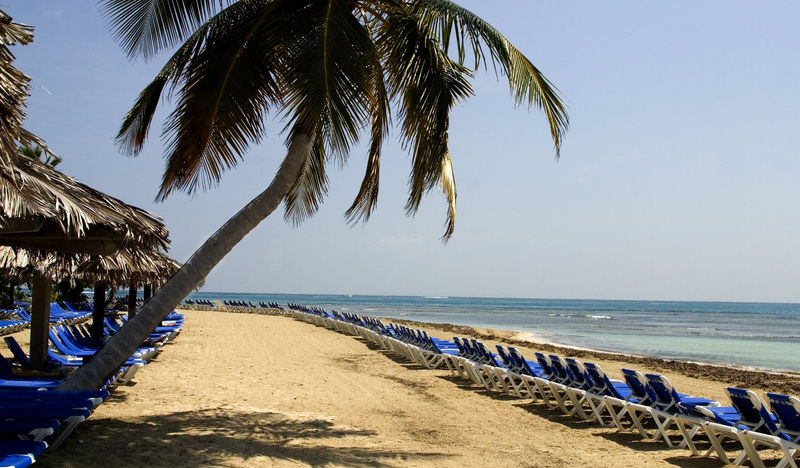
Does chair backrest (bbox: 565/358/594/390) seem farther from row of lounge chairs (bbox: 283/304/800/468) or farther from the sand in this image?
the sand

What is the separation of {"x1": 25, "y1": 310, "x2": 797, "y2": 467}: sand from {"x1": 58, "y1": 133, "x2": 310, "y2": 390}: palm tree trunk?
612 millimetres

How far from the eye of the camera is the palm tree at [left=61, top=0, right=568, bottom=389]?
6195mm

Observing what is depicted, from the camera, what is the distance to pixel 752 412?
5938mm

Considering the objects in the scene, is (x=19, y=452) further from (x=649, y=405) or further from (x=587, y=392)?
(x=649, y=405)

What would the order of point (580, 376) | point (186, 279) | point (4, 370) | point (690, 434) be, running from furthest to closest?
point (580, 376) < point (4, 370) < point (690, 434) < point (186, 279)

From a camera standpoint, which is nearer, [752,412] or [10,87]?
[10,87]

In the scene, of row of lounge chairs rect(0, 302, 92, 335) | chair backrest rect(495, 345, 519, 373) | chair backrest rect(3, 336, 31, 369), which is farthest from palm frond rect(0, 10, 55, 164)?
row of lounge chairs rect(0, 302, 92, 335)

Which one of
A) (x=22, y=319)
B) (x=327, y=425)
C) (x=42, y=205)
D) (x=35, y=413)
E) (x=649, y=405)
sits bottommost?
(x=327, y=425)

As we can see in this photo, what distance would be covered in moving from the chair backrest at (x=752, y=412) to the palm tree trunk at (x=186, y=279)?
4.60 metres

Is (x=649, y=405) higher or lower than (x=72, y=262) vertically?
lower

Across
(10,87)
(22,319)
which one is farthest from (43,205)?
(22,319)

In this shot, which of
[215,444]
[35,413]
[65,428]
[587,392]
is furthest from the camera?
[587,392]

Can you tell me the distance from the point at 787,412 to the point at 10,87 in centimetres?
611

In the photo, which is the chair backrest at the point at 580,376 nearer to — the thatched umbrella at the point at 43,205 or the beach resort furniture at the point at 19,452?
the thatched umbrella at the point at 43,205
